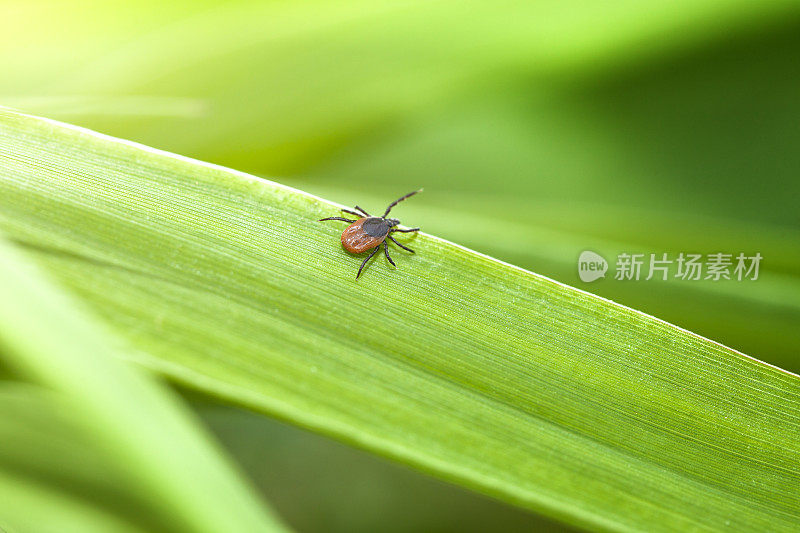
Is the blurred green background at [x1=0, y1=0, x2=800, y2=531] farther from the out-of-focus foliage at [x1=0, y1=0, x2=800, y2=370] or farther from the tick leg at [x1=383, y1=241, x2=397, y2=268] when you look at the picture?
the tick leg at [x1=383, y1=241, x2=397, y2=268]

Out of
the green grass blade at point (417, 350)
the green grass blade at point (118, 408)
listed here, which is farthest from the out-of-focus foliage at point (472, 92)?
the green grass blade at point (118, 408)

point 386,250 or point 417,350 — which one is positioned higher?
point 386,250

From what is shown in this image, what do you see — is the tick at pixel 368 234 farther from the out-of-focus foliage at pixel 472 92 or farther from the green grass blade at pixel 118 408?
the green grass blade at pixel 118 408

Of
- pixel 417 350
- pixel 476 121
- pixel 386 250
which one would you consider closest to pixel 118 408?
pixel 417 350

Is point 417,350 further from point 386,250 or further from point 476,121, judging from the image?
point 476,121

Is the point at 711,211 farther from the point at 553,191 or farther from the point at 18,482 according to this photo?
the point at 18,482

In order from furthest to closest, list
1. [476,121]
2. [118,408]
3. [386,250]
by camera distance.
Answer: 1. [476,121]
2. [386,250]
3. [118,408]
